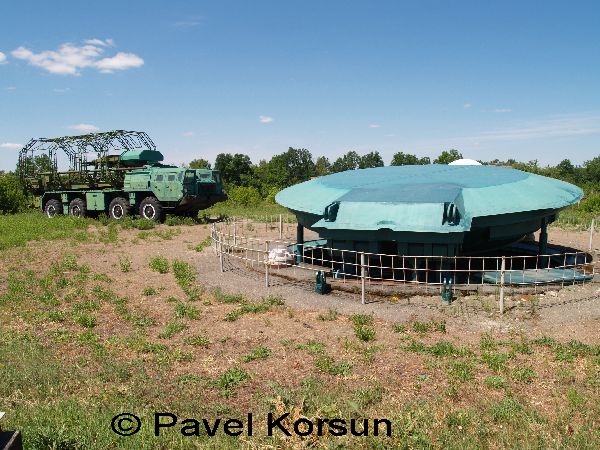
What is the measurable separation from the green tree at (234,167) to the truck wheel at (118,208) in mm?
43905

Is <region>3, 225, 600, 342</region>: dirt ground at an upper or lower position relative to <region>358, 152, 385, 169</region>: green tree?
lower

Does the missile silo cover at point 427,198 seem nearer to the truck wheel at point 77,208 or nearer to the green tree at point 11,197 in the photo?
the truck wheel at point 77,208

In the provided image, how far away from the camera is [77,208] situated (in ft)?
91.7

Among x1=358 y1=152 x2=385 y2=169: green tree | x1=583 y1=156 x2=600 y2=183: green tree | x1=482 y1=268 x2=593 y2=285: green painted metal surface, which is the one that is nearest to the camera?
x1=482 y1=268 x2=593 y2=285: green painted metal surface

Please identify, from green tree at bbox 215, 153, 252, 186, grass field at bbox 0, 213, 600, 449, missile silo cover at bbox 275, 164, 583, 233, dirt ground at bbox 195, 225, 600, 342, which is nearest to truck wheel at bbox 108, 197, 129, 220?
missile silo cover at bbox 275, 164, 583, 233

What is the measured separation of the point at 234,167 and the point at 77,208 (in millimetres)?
42976

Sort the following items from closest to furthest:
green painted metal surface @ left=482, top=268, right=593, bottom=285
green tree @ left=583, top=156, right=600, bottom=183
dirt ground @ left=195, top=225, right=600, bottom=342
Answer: dirt ground @ left=195, top=225, right=600, bottom=342
green painted metal surface @ left=482, top=268, right=593, bottom=285
green tree @ left=583, top=156, right=600, bottom=183

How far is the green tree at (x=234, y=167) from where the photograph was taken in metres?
70.2

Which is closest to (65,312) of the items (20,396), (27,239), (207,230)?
(20,396)

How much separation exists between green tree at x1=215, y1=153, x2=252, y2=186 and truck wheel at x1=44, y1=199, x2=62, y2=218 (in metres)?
41.2

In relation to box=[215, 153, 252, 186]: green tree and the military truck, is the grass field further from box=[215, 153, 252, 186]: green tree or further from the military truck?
box=[215, 153, 252, 186]: green tree

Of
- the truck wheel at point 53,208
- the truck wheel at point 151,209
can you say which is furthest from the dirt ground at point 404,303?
the truck wheel at point 53,208

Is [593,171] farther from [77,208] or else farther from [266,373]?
[266,373]

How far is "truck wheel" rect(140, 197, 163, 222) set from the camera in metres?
25.0
